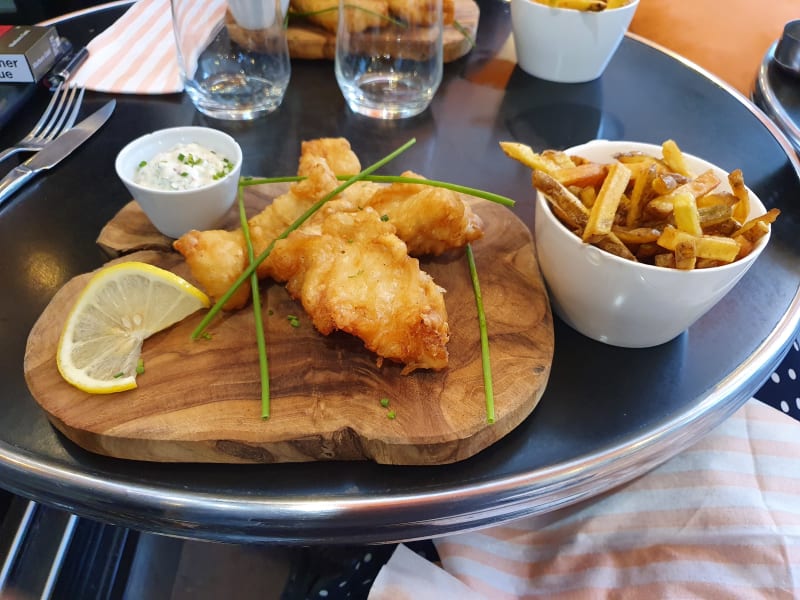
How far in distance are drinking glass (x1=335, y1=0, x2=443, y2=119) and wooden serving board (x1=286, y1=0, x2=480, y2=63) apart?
0.88 feet

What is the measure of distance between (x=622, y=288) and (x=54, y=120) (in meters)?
1.65

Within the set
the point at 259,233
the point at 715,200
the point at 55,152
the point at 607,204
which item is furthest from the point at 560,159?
the point at 55,152

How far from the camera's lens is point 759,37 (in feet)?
10.5

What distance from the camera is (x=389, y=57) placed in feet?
6.72

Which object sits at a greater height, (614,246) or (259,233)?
(614,246)

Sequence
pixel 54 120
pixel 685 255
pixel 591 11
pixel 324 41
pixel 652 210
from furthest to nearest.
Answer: pixel 324 41, pixel 591 11, pixel 54 120, pixel 652 210, pixel 685 255

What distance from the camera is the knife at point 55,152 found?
64.4 inches

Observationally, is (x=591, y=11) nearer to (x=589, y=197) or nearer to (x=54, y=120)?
(x=589, y=197)

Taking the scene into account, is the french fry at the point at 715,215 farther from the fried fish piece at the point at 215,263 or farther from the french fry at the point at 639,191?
the fried fish piece at the point at 215,263

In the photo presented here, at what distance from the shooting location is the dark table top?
3.31 ft

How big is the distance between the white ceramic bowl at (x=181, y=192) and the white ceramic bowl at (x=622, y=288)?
0.72 metres

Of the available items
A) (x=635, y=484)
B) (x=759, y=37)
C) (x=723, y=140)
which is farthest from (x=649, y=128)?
(x=759, y=37)

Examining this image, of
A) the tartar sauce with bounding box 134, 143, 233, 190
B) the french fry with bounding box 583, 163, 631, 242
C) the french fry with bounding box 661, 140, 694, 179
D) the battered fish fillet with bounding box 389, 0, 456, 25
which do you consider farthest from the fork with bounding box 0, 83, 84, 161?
the french fry with bounding box 661, 140, 694, 179

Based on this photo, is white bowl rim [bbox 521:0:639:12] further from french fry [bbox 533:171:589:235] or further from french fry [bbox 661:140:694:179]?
french fry [bbox 533:171:589:235]
